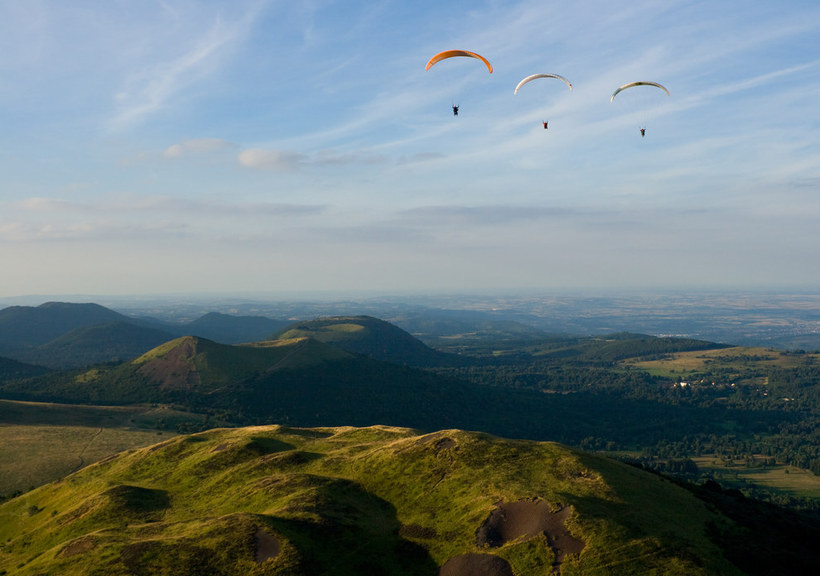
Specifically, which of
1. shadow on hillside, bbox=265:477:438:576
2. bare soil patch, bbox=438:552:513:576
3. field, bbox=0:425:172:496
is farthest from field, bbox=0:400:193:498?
bare soil patch, bbox=438:552:513:576

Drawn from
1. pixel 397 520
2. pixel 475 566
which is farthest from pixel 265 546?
pixel 475 566

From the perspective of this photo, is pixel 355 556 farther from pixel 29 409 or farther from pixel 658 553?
pixel 29 409

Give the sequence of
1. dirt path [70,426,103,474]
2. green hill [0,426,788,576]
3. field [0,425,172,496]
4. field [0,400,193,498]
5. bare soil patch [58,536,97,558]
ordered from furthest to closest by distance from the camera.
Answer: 1. dirt path [70,426,103,474]
2. field [0,400,193,498]
3. field [0,425,172,496]
4. bare soil patch [58,536,97,558]
5. green hill [0,426,788,576]

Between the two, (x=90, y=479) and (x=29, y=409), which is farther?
(x=29, y=409)

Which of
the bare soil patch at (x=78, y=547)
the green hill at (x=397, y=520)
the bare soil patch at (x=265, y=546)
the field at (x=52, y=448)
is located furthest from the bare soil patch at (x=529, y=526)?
the field at (x=52, y=448)

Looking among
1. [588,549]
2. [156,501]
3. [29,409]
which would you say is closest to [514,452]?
[588,549]

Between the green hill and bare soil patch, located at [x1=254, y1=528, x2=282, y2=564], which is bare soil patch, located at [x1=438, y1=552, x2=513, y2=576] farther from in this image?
bare soil patch, located at [x1=254, y1=528, x2=282, y2=564]

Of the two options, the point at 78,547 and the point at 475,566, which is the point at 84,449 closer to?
the point at 78,547

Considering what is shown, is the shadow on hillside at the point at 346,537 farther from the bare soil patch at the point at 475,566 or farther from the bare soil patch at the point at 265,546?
the bare soil patch at the point at 475,566
